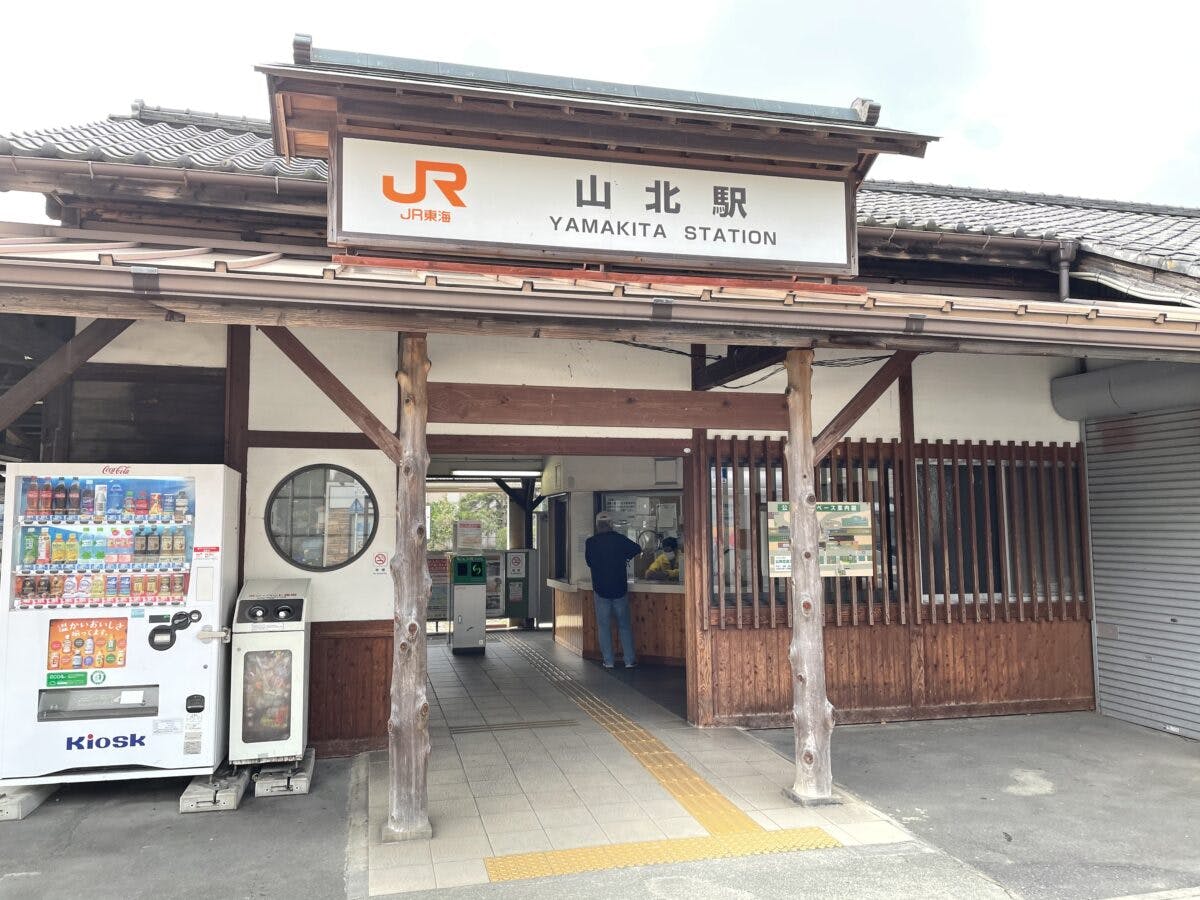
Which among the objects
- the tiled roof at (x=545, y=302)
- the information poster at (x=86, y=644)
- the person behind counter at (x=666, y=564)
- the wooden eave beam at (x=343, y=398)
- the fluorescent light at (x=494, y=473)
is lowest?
the information poster at (x=86, y=644)

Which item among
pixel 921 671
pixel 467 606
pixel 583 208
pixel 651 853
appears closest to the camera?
pixel 651 853

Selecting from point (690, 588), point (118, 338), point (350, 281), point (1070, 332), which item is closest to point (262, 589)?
point (118, 338)

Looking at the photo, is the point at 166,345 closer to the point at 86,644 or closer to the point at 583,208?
the point at 86,644

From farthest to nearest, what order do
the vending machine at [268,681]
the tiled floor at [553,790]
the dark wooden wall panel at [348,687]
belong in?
1. the dark wooden wall panel at [348,687]
2. the vending machine at [268,681]
3. the tiled floor at [553,790]

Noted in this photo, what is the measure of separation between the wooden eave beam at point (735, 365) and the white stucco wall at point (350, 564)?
2.70 metres

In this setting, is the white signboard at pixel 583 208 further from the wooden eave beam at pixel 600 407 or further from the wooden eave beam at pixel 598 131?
the wooden eave beam at pixel 600 407

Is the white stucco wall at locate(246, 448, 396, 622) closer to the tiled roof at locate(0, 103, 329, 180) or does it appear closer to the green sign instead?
the green sign

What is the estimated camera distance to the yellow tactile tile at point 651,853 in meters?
4.29

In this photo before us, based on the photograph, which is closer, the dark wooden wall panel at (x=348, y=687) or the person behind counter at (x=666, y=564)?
the dark wooden wall panel at (x=348, y=687)

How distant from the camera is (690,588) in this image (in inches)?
282

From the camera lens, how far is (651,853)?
4.50 meters

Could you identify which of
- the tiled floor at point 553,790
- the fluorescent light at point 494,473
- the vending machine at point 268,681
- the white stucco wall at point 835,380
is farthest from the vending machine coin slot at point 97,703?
the fluorescent light at point 494,473

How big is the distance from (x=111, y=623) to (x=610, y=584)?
577 centimetres

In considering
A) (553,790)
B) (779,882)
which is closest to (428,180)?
(553,790)
